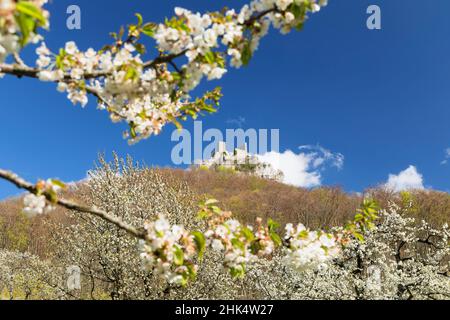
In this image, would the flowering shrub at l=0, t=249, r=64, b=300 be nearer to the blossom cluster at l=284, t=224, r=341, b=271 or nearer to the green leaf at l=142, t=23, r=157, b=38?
the blossom cluster at l=284, t=224, r=341, b=271

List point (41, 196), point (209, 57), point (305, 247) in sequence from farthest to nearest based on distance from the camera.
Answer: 1. point (305, 247)
2. point (209, 57)
3. point (41, 196)

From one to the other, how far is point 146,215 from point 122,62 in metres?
7.01

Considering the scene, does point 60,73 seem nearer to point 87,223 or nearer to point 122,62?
point 122,62

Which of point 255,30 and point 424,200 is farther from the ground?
point 424,200

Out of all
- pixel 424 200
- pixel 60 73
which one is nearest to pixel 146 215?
pixel 60 73

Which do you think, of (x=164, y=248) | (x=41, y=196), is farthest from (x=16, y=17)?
(x=164, y=248)

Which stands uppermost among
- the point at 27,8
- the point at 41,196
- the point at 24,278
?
the point at 27,8

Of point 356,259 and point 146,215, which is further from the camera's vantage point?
point 356,259

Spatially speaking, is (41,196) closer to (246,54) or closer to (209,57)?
(209,57)

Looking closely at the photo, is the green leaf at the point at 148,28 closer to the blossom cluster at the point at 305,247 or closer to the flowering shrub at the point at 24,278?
the blossom cluster at the point at 305,247

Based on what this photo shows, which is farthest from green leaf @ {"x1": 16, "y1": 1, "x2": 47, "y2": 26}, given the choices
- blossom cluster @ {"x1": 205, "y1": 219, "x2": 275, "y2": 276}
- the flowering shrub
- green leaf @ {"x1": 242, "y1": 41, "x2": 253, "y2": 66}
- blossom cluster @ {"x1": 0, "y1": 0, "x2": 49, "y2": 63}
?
the flowering shrub

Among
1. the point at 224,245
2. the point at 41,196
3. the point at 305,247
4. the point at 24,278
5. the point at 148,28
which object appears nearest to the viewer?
the point at 41,196

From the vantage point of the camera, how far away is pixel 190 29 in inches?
93.3
